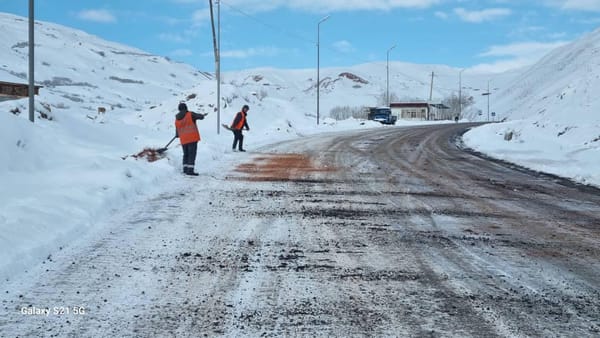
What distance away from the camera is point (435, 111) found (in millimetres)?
113312

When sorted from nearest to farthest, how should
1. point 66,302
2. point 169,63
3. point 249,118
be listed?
point 66,302, point 249,118, point 169,63

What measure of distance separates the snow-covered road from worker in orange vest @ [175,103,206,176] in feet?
8.24

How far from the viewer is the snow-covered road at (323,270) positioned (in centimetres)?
373

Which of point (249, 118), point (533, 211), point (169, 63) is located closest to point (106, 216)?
point (533, 211)

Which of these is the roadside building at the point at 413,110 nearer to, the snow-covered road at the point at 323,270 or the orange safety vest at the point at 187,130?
the orange safety vest at the point at 187,130

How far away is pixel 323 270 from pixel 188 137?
767 cm

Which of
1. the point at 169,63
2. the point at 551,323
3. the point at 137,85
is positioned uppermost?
the point at 169,63

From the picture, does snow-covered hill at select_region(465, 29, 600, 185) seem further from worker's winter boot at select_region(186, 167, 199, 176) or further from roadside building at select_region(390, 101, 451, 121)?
roadside building at select_region(390, 101, 451, 121)

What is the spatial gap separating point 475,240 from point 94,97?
65758 mm

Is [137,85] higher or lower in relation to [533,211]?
higher

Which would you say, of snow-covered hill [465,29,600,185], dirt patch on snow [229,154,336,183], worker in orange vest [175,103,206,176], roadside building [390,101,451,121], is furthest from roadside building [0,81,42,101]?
roadside building [390,101,451,121]

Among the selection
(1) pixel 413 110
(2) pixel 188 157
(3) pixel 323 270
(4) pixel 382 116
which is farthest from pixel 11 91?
(1) pixel 413 110

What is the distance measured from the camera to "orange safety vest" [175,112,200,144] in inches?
471

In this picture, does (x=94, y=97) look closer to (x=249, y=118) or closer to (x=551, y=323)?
(x=249, y=118)
